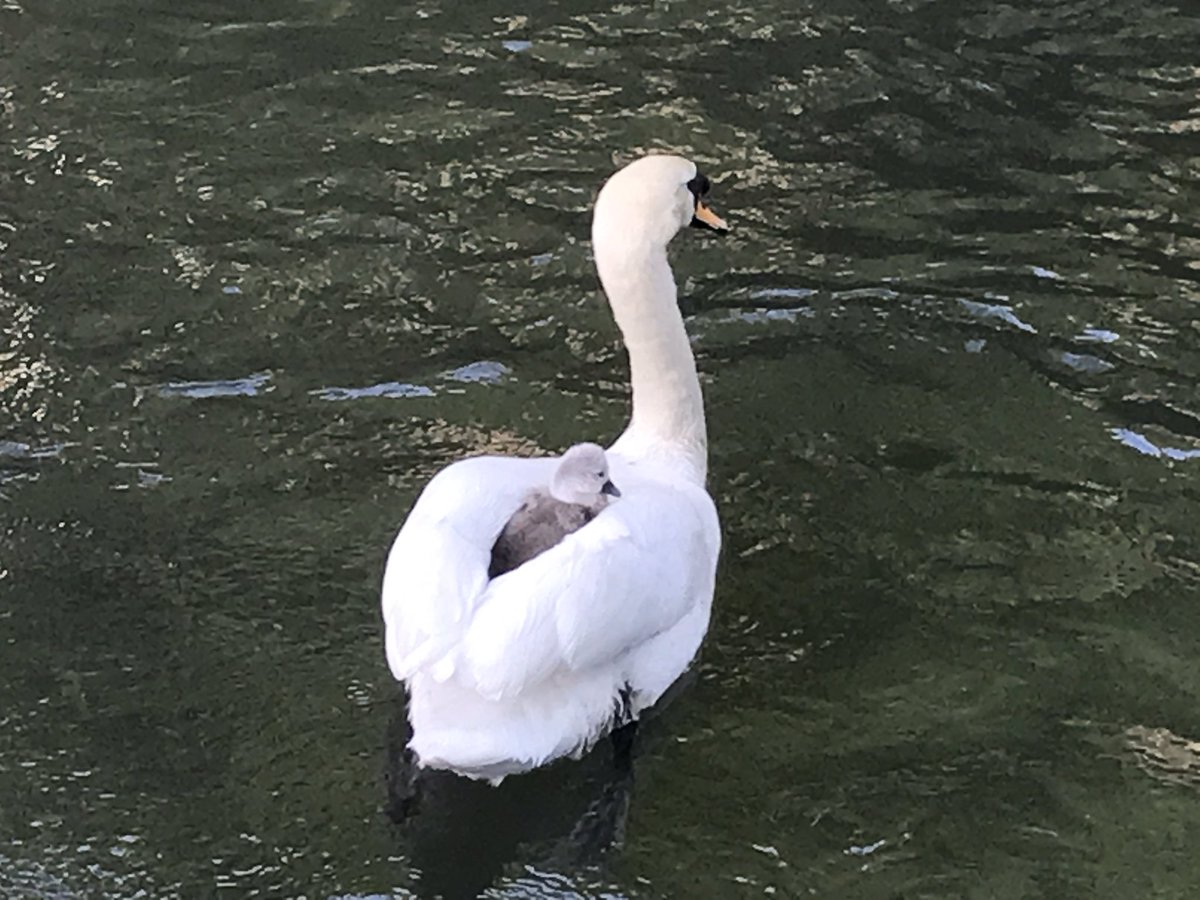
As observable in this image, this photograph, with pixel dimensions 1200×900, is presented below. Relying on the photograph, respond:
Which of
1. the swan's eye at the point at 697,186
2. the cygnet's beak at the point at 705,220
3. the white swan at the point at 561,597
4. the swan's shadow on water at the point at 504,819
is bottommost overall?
the swan's shadow on water at the point at 504,819

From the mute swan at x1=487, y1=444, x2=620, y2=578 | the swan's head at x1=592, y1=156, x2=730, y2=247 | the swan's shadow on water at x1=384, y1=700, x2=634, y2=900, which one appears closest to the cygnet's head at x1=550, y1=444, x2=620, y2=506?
the mute swan at x1=487, y1=444, x2=620, y2=578

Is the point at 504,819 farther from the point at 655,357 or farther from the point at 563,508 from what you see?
the point at 655,357

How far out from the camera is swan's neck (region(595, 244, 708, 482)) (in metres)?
5.26

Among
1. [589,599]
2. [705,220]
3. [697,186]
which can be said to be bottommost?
[589,599]

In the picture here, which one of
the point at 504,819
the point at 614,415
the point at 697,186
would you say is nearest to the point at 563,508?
the point at 504,819

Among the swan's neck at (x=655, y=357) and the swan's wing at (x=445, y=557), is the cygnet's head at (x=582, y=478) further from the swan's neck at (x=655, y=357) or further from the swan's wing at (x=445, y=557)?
the swan's neck at (x=655, y=357)

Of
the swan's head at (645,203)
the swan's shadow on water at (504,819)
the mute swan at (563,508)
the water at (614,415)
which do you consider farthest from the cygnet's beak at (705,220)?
the swan's shadow on water at (504,819)

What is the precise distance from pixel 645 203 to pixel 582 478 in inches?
37.1

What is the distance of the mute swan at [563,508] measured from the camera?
4.59 m

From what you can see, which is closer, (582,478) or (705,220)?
(582,478)

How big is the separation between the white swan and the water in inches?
11.5

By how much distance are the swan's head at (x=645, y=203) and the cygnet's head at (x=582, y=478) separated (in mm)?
806

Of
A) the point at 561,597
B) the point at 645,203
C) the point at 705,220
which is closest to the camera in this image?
the point at 561,597

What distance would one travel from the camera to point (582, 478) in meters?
4.66
